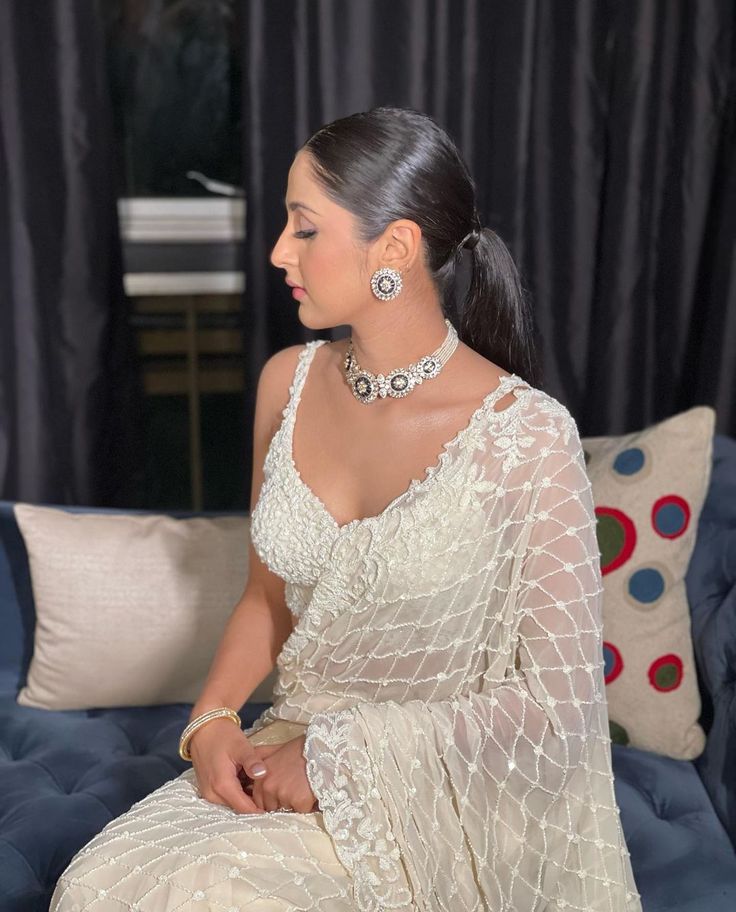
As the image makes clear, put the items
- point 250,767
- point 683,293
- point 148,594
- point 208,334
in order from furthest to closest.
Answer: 1. point 208,334
2. point 683,293
3. point 148,594
4. point 250,767

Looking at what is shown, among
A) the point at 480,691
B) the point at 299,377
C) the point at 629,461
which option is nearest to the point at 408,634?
the point at 480,691

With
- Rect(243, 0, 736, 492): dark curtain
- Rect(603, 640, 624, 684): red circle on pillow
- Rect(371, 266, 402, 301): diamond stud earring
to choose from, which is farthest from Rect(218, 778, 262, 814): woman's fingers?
Rect(243, 0, 736, 492): dark curtain

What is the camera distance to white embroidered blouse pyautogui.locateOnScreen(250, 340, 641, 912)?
50.4 inches

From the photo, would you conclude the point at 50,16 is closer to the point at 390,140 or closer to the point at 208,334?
the point at 208,334

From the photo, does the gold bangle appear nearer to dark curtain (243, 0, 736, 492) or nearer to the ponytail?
the ponytail

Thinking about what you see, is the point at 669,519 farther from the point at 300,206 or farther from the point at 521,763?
the point at 300,206

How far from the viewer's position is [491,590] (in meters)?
1.39

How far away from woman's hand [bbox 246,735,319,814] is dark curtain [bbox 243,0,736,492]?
3.88ft

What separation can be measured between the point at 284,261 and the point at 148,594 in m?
0.80

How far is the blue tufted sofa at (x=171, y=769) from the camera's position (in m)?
1.59

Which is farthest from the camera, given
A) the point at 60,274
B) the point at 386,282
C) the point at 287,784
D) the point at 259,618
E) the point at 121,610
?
the point at 60,274

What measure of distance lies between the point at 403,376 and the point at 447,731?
1.51 ft

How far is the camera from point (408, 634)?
1431 mm

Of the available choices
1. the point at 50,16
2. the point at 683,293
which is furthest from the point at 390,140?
the point at 683,293
